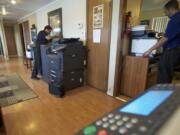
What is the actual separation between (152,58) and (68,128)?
1.76 metres

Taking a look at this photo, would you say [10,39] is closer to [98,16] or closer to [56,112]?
[98,16]

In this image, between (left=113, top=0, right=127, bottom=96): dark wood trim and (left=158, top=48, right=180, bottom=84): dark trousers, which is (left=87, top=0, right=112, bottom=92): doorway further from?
(left=158, top=48, right=180, bottom=84): dark trousers

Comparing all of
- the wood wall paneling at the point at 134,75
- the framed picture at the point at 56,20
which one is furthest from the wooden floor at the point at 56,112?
the framed picture at the point at 56,20

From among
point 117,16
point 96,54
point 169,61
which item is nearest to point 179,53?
point 169,61

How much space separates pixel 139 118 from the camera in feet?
1.19

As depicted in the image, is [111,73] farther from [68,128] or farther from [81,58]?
[68,128]

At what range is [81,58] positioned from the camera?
9.43ft

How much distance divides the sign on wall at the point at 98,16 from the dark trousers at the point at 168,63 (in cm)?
136

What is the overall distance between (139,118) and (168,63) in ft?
5.79

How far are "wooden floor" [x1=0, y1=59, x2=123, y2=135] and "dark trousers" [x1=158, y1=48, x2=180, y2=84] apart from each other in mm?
909

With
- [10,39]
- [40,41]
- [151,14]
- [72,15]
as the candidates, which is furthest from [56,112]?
[10,39]

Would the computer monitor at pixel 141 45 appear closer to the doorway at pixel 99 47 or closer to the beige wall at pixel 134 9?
the doorway at pixel 99 47

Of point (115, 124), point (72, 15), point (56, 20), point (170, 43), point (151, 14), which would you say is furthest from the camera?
point (151, 14)

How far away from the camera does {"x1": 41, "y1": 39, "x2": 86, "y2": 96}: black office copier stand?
258cm
